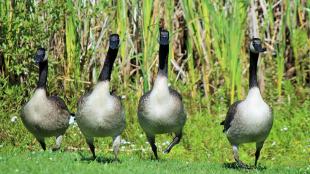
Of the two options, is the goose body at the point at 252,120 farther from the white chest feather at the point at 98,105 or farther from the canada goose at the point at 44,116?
the canada goose at the point at 44,116

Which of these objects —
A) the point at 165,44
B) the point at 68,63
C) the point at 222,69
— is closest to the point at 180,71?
the point at 222,69

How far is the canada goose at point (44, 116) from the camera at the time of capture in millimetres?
11227

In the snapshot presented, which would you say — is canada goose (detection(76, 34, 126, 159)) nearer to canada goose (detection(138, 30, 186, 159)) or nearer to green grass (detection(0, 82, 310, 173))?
green grass (detection(0, 82, 310, 173))

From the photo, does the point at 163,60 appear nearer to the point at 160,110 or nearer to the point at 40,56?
the point at 160,110

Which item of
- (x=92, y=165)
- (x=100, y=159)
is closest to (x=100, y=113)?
(x=92, y=165)

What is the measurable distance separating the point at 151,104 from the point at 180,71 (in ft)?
11.8

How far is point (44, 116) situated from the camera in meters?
11.3

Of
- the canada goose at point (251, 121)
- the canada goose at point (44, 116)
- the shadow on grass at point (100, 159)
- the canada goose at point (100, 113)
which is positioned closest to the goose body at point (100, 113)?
the canada goose at point (100, 113)

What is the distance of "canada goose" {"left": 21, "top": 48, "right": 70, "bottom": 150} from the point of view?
11.2 meters

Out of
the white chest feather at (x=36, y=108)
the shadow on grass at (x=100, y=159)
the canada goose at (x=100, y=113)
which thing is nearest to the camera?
the canada goose at (x=100, y=113)

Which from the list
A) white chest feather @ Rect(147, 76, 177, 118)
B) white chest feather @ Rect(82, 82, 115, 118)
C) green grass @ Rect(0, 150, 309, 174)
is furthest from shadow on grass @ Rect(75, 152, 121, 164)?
white chest feather @ Rect(147, 76, 177, 118)

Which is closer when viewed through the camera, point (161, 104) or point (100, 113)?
point (100, 113)

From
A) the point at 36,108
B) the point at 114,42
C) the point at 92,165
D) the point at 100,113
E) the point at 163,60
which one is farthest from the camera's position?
the point at 163,60

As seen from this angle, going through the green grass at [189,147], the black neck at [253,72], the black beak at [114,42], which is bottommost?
the green grass at [189,147]
